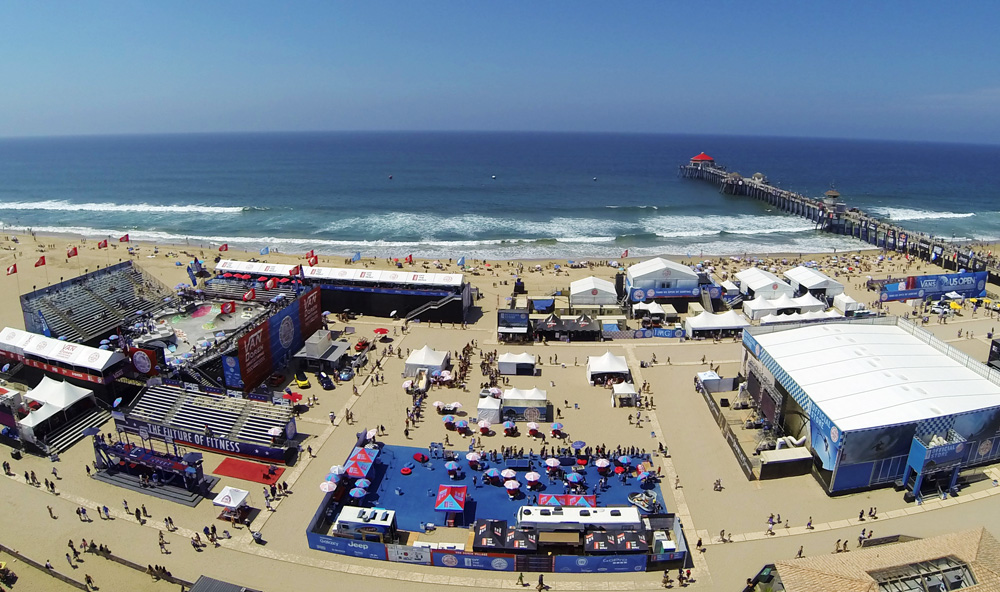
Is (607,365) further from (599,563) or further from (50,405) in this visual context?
(50,405)

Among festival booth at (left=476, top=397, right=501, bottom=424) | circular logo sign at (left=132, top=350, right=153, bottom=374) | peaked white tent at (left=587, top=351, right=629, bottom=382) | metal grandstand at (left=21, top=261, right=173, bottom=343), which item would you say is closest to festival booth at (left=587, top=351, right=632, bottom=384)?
peaked white tent at (left=587, top=351, right=629, bottom=382)

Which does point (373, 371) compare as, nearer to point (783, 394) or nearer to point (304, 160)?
point (783, 394)

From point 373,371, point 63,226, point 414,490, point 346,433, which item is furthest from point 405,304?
point 63,226

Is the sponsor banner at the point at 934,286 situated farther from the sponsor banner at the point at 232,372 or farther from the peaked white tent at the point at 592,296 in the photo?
the sponsor banner at the point at 232,372

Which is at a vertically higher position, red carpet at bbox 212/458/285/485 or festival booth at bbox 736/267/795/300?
festival booth at bbox 736/267/795/300

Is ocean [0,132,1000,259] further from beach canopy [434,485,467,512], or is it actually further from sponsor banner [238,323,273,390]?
beach canopy [434,485,467,512]

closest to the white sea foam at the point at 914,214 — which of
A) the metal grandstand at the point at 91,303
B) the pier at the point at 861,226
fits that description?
the pier at the point at 861,226

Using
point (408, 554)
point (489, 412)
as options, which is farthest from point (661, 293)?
point (408, 554)

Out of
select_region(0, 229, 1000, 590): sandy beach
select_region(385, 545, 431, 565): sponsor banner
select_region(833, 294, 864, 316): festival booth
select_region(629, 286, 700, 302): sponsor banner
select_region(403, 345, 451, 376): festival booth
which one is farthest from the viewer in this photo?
select_region(629, 286, 700, 302): sponsor banner
